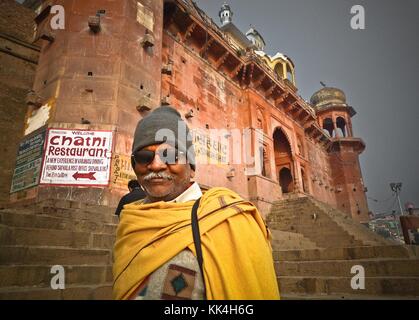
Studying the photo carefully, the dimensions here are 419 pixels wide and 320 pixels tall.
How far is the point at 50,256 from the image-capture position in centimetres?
318

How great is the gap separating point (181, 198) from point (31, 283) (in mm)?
2391

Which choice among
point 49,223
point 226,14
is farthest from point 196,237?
point 226,14

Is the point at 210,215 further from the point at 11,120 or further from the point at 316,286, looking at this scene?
the point at 11,120

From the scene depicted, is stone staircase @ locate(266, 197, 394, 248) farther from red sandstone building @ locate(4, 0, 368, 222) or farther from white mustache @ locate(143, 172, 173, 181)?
white mustache @ locate(143, 172, 173, 181)

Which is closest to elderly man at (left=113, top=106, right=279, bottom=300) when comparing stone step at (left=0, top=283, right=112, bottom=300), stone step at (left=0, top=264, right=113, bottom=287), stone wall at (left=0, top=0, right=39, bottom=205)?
stone step at (left=0, top=283, right=112, bottom=300)

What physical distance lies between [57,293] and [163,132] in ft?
7.03

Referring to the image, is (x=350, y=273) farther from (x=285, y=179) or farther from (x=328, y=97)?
(x=328, y=97)

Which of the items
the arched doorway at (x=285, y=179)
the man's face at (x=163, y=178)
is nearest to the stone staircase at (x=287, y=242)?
the man's face at (x=163, y=178)

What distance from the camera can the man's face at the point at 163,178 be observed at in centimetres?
145

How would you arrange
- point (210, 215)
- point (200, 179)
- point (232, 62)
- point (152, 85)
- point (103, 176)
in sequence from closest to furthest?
point (210, 215)
point (103, 176)
point (152, 85)
point (200, 179)
point (232, 62)

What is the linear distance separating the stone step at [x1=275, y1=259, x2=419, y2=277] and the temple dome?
87.1 ft

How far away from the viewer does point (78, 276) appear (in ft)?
9.64

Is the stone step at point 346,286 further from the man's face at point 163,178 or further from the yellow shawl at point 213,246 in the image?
the man's face at point 163,178

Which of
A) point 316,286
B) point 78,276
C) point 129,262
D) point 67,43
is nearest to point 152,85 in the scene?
point 67,43
